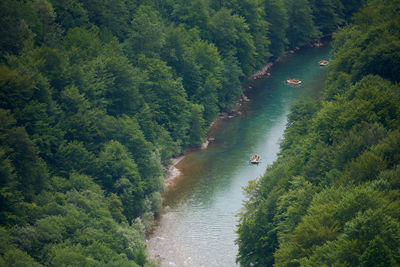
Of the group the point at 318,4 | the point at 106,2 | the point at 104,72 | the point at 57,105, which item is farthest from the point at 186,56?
the point at 318,4

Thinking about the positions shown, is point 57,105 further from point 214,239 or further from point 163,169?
point 214,239

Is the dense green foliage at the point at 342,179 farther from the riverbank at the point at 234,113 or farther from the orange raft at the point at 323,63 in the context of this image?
the orange raft at the point at 323,63

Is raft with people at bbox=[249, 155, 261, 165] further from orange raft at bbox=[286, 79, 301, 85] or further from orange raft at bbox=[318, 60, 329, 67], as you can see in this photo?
orange raft at bbox=[318, 60, 329, 67]

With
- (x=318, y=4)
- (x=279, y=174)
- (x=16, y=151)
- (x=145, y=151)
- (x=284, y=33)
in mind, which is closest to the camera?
(x=16, y=151)

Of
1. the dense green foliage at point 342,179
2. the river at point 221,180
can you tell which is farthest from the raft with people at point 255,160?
the dense green foliage at point 342,179

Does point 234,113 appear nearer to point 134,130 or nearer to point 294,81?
point 294,81

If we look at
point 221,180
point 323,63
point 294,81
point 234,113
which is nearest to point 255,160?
point 221,180
